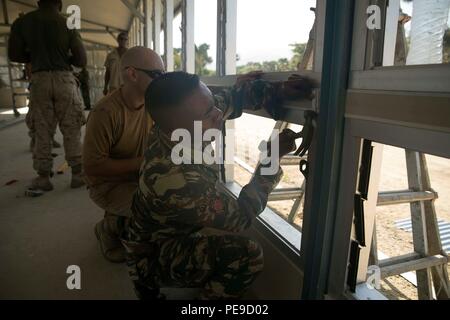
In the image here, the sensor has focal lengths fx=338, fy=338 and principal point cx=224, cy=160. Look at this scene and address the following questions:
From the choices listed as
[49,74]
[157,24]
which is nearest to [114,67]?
[157,24]

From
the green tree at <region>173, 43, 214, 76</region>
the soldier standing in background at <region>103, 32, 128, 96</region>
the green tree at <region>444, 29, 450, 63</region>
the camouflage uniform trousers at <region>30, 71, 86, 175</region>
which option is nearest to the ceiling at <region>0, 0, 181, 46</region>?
the soldier standing in background at <region>103, 32, 128, 96</region>

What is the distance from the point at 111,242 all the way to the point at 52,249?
38cm

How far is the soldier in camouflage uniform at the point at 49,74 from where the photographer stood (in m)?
2.68

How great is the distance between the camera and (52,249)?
6.34 feet

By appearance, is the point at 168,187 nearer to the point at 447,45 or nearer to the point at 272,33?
the point at 447,45

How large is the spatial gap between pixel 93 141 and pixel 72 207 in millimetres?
1058

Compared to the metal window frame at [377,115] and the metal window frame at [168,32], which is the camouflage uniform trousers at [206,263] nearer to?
the metal window frame at [377,115]

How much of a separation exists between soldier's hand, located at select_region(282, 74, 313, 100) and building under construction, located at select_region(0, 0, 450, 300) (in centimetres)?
2

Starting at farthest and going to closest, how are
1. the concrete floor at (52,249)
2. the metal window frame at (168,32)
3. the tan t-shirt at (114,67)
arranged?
the tan t-shirt at (114,67), the metal window frame at (168,32), the concrete floor at (52,249)

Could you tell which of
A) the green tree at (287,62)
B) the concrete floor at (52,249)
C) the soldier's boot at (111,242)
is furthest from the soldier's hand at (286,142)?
the soldier's boot at (111,242)

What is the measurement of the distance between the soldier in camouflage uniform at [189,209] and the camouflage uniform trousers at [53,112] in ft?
6.17
